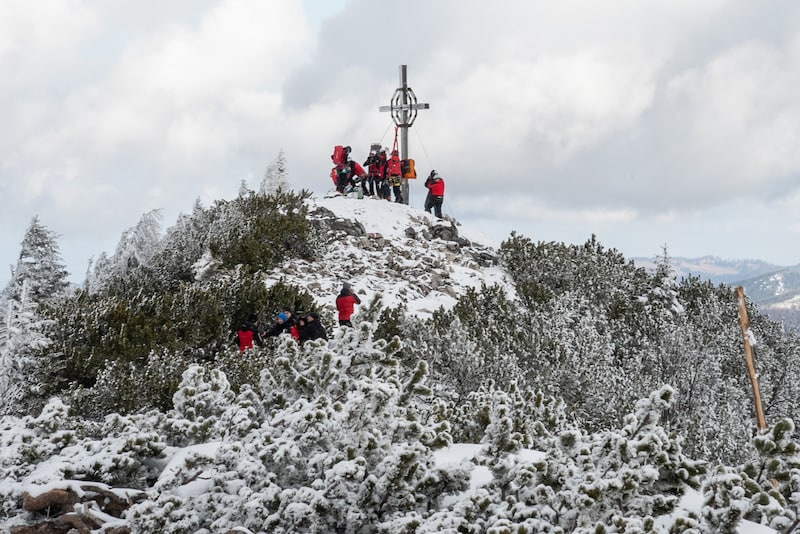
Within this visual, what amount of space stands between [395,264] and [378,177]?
4.93m

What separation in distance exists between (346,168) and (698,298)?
34.4ft

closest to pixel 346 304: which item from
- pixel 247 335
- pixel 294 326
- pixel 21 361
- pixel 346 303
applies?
pixel 346 303

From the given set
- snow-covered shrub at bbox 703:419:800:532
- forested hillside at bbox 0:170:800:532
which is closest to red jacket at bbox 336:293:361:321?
forested hillside at bbox 0:170:800:532

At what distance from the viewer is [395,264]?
1440cm

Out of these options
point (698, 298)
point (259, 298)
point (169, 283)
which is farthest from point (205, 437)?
point (698, 298)

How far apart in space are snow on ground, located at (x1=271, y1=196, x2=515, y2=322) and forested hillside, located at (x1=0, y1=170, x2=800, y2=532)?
78 millimetres

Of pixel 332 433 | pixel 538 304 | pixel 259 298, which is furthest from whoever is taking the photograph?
pixel 538 304

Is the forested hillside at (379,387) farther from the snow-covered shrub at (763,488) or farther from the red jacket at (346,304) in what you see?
the red jacket at (346,304)

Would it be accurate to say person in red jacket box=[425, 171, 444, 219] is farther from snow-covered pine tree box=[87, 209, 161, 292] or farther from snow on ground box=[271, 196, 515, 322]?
snow-covered pine tree box=[87, 209, 161, 292]

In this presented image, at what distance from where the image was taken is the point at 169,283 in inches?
494

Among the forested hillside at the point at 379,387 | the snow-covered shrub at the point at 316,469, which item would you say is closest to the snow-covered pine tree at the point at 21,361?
the forested hillside at the point at 379,387

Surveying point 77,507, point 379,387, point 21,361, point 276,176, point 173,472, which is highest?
point 276,176

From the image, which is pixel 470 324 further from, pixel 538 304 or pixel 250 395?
pixel 250 395

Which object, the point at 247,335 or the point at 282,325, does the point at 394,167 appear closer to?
the point at 282,325
